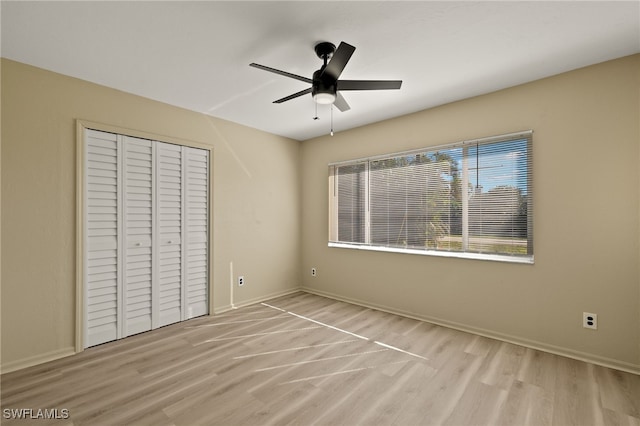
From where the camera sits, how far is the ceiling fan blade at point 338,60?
177 centimetres

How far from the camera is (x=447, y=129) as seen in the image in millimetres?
3289

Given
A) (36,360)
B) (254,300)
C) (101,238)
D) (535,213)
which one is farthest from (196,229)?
(535,213)

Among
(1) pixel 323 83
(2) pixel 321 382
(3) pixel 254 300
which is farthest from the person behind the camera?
(3) pixel 254 300

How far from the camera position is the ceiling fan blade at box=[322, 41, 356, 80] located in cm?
177

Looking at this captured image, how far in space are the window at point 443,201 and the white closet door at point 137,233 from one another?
7.95 ft

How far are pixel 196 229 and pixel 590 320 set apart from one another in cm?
400

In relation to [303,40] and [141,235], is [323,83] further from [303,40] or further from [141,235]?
[141,235]

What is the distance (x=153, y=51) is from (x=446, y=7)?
2099 mm

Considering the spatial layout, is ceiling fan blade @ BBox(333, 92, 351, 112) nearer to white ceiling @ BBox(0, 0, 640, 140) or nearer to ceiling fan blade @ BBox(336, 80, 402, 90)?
ceiling fan blade @ BBox(336, 80, 402, 90)

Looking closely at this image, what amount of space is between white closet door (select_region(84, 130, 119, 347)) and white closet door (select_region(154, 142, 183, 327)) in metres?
0.41

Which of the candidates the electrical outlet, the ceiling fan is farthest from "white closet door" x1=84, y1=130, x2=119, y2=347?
the electrical outlet

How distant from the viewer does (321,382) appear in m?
2.20

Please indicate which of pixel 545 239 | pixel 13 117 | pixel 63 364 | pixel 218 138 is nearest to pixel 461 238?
pixel 545 239

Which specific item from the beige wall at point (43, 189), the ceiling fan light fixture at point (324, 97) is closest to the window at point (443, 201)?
the ceiling fan light fixture at point (324, 97)
